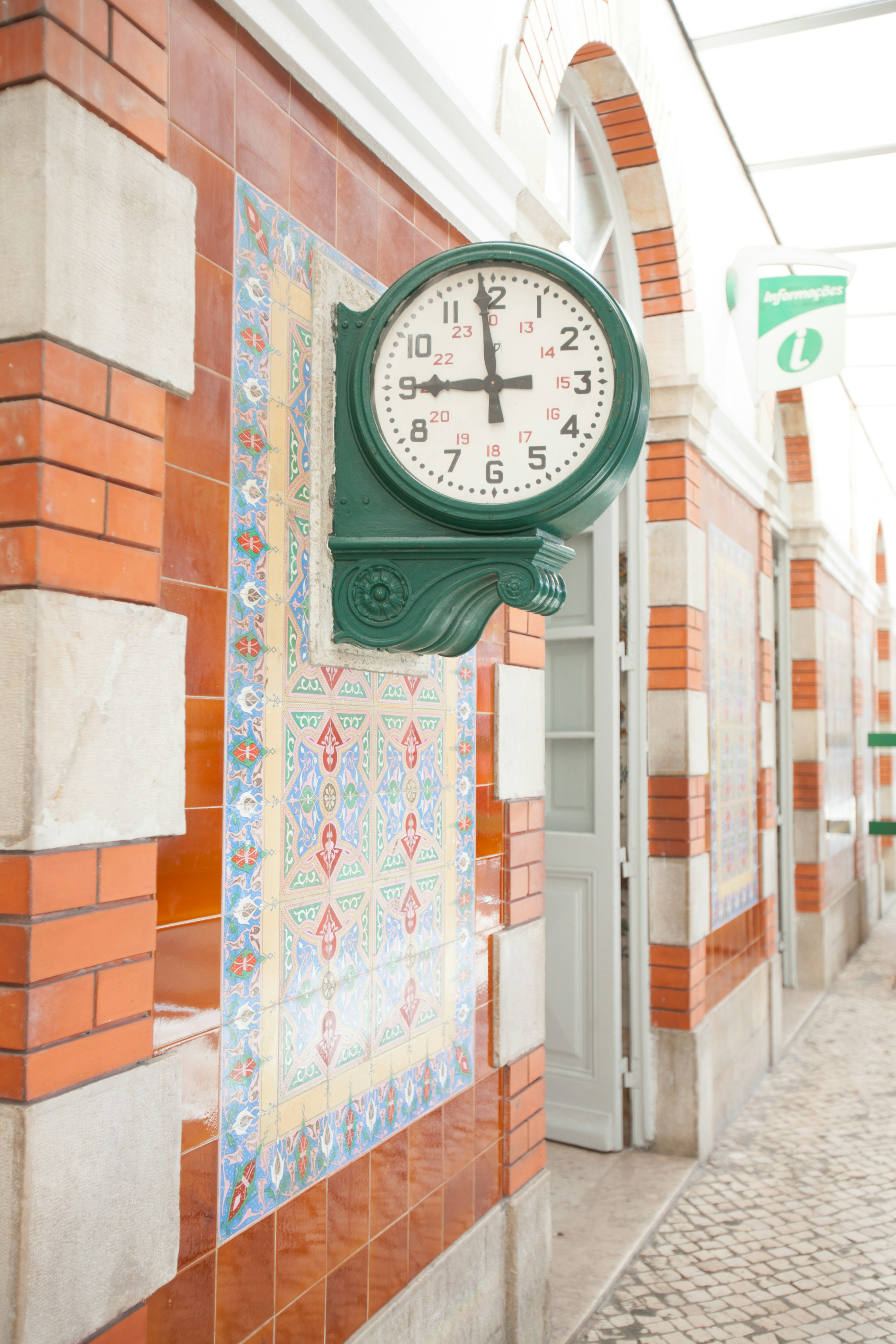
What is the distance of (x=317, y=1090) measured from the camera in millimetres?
1810

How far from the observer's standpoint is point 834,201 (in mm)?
5477

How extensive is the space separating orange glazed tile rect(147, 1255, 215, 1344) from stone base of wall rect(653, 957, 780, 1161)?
287 cm

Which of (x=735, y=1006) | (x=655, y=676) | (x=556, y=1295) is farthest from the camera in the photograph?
(x=735, y=1006)

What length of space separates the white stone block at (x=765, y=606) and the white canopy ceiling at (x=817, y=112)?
1.94m

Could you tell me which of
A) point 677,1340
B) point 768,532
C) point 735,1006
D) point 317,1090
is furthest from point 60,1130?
point 768,532

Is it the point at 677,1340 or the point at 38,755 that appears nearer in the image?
the point at 38,755

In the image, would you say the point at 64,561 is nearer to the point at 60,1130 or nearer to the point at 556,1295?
the point at 60,1130

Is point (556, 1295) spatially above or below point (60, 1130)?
below

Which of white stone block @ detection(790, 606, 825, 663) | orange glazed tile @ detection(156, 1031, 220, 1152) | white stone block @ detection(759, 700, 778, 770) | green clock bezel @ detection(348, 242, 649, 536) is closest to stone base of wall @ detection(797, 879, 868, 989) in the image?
white stone block @ detection(790, 606, 825, 663)

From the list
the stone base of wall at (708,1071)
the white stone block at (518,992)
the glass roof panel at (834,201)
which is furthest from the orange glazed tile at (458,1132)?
the glass roof panel at (834,201)

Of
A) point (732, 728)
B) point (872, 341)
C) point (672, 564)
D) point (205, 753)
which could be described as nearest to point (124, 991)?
point (205, 753)

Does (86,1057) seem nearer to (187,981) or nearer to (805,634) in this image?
(187,981)

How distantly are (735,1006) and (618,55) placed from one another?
3810mm

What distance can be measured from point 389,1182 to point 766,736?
156 inches
